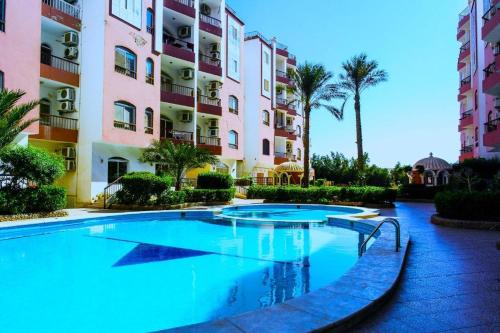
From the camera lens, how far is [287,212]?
62.7ft

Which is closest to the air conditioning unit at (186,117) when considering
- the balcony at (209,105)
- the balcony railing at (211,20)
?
the balcony at (209,105)

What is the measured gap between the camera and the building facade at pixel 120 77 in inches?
691

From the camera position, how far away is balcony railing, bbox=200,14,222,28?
29.7 m

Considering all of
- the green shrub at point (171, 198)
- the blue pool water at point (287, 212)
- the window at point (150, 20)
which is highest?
the window at point (150, 20)

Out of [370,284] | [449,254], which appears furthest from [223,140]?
[370,284]

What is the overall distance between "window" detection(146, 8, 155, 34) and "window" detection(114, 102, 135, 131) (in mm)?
5408

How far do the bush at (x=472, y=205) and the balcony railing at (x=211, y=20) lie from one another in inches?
933

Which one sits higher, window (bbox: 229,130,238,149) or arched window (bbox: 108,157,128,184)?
window (bbox: 229,130,238,149)

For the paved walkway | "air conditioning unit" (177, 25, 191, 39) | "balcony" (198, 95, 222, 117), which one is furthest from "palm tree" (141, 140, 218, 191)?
the paved walkway

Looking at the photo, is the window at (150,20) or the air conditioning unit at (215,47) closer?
the window at (150,20)

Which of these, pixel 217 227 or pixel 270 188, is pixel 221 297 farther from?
pixel 270 188

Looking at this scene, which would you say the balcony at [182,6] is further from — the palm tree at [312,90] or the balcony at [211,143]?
the balcony at [211,143]

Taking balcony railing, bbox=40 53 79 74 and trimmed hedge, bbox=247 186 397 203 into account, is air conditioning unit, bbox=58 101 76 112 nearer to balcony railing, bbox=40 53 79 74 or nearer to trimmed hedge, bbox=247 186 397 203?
balcony railing, bbox=40 53 79 74

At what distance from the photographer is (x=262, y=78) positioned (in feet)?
124
